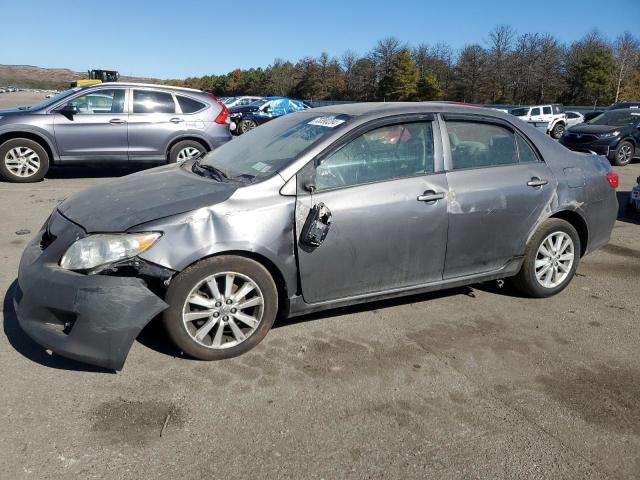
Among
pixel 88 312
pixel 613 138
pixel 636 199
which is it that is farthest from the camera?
pixel 613 138

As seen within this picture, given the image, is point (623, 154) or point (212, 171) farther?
point (623, 154)

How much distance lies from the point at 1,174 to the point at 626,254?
31.2 ft

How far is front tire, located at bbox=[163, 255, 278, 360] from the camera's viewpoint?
2.98m

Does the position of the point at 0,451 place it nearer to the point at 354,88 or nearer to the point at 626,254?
the point at 626,254

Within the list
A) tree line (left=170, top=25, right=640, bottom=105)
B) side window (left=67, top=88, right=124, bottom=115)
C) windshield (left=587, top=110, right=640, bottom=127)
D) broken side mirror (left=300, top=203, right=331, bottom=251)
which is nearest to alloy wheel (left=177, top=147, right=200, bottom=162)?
side window (left=67, top=88, right=124, bottom=115)

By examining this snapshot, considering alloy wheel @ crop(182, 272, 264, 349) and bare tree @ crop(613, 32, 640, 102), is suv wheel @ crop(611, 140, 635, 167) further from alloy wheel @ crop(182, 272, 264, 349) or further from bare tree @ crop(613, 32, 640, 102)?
bare tree @ crop(613, 32, 640, 102)

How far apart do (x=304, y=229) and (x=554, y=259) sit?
2366 millimetres

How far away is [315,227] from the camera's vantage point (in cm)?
321

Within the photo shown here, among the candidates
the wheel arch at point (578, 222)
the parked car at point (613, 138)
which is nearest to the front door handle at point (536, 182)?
the wheel arch at point (578, 222)

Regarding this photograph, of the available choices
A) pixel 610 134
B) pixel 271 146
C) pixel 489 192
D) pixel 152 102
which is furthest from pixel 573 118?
pixel 271 146

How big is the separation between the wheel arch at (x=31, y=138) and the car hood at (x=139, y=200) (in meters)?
5.81

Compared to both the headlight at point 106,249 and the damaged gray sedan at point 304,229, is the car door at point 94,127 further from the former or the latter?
the headlight at point 106,249

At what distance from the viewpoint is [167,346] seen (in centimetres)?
335

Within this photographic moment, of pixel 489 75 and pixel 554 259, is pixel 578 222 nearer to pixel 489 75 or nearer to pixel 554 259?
pixel 554 259
